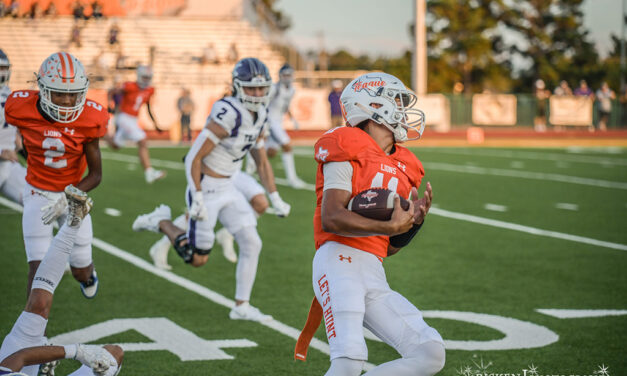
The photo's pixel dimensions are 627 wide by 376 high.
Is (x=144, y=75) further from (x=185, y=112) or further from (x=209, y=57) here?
(x=209, y=57)

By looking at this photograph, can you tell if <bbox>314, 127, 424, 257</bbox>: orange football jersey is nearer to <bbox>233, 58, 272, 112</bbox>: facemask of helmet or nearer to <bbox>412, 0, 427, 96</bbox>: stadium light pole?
<bbox>233, 58, 272, 112</bbox>: facemask of helmet

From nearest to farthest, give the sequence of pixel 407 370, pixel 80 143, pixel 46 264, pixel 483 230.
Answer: pixel 407 370
pixel 46 264
pixel 80 143
pixel 483 230

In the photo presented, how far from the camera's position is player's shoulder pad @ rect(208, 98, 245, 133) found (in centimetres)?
677

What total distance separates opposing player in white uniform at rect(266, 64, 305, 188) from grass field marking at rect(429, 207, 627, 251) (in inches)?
131

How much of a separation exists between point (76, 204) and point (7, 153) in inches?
149

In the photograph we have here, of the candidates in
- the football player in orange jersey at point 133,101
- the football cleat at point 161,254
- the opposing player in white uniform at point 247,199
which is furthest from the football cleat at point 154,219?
the football player in orange jersey at point 133,101

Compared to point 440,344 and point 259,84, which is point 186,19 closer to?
point 259,84

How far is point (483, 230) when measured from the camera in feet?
35.1

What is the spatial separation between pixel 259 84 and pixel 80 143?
1.74 m

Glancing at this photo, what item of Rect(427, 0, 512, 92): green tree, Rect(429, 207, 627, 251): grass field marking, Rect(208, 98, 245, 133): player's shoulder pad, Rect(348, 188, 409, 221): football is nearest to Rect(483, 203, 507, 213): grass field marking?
Rect(429, 207, 627, 251): grass field marking

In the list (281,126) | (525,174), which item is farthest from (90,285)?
(525,174)

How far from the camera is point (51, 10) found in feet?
117

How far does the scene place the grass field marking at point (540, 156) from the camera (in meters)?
20.5

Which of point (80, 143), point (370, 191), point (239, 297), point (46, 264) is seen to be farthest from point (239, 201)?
point (370, 191)
